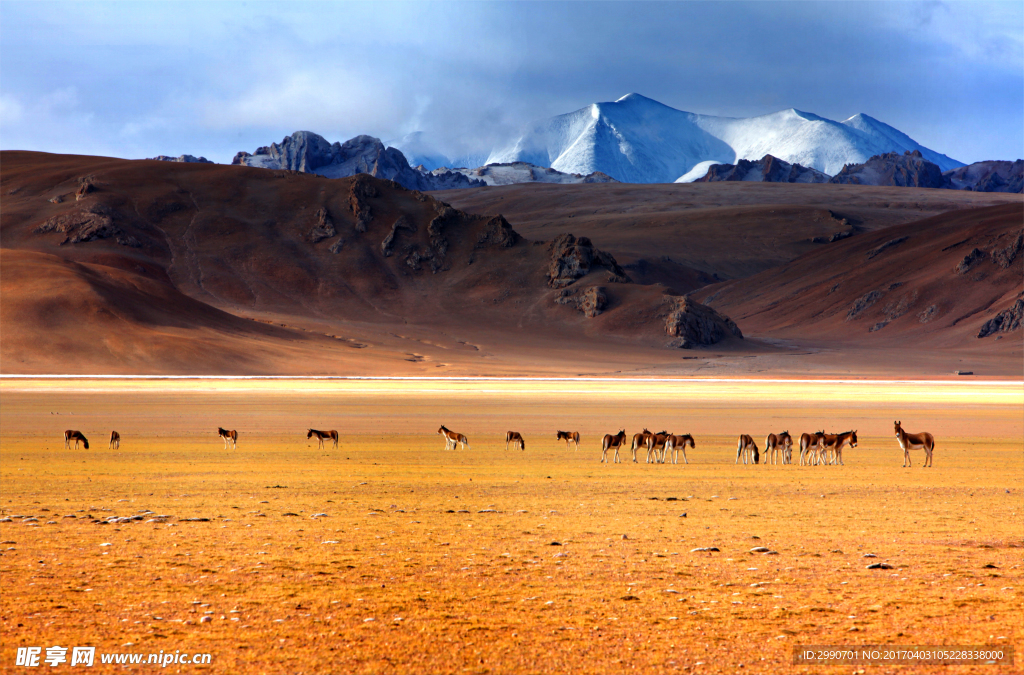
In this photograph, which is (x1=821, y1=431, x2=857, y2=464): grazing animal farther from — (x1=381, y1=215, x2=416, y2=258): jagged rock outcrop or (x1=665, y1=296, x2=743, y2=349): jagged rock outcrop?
(x1=381, y1=215, x2=416, y2=258): jagged rock outcrop

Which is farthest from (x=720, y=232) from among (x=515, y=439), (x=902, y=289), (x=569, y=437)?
(x=515, y=439)

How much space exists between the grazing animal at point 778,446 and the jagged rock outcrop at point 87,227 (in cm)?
10924

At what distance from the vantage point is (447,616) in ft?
27.2

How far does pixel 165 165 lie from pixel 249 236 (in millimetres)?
Answer: 30604

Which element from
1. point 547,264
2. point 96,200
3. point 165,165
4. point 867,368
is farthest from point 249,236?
point 867,368

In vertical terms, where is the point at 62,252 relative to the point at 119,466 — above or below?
above

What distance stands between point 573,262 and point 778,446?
308 feet

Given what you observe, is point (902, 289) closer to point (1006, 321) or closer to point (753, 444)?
point (1006, 321)

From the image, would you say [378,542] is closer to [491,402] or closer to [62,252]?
[491,402]

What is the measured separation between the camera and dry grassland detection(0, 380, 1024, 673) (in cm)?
759

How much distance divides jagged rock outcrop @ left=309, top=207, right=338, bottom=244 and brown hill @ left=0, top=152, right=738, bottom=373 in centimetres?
19

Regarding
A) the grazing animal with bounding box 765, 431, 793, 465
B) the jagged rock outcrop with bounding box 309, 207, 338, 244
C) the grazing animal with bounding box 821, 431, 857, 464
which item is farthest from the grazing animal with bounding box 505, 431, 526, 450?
the jagged rock outcrop with bounding box 309, 207, 338, 244

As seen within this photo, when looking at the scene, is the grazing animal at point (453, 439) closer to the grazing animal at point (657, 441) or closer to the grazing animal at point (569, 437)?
the grazing animal at point (569, 437)

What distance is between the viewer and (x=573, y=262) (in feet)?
375
